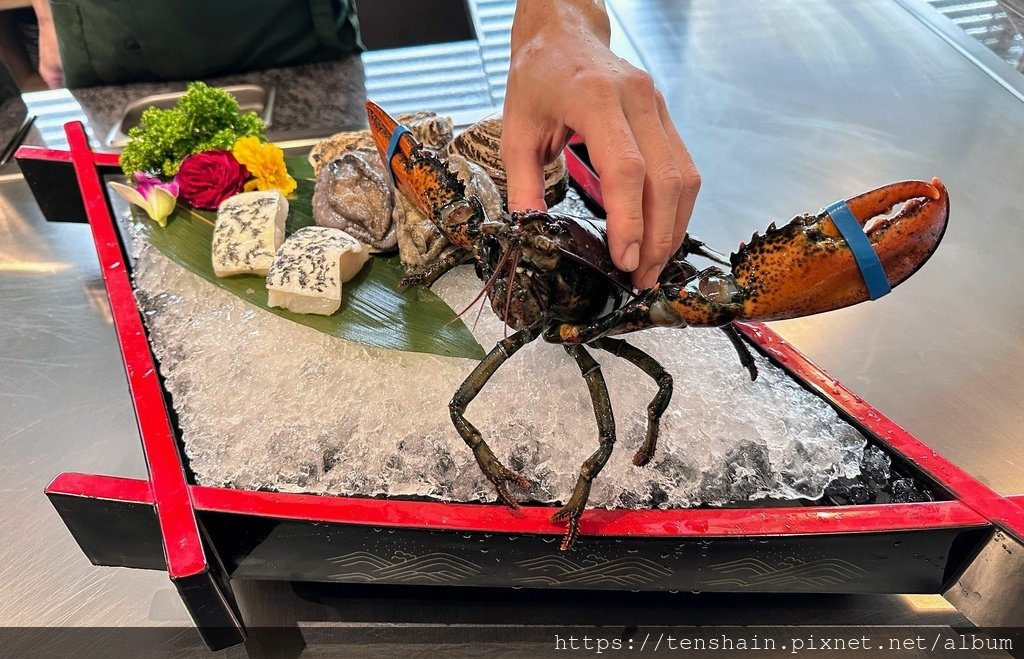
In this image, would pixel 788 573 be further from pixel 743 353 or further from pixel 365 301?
pixel 365 301

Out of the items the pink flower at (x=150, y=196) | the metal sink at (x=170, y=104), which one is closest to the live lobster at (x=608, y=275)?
the pink flower at (x=150, y=196)

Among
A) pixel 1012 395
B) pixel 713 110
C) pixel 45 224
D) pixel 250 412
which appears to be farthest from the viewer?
pixel 713 110

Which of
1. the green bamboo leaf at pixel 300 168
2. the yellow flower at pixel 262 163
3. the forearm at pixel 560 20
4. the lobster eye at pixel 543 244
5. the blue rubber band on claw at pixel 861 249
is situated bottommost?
the green bamboo leaf at pixel 300 168

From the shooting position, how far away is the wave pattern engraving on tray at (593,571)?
57.1 inches

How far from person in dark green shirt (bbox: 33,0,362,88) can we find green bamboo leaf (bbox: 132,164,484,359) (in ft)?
4.67

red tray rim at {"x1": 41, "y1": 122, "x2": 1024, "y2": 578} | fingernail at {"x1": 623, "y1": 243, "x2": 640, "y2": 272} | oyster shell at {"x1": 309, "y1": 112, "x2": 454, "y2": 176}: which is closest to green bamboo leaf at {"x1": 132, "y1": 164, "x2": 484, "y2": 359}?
oyster shell at {"x1": 309, "y1": 112, "x2": 454, "y2": 176}

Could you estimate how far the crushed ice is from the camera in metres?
1.54

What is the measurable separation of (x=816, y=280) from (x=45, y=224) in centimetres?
293

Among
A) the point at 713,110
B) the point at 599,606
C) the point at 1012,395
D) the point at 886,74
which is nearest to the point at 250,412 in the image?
the point at 599,606

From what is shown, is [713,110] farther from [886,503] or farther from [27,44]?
[27,44]

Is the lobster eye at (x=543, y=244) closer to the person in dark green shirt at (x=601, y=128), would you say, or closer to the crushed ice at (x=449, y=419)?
the person in dark green shirt at (x=601, y=128)

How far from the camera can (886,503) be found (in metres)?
1.46

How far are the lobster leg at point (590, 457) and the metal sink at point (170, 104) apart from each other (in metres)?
2.37

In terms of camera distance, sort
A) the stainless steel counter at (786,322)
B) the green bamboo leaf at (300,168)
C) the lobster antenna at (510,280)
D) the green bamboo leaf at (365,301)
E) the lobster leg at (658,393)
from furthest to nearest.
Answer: the green bamboo leaf at (300,168)
the green bamboo leaf at (365,301)
the stainless steel counter at (786,322)
the lobster leg at (658,393)
the lobster antenna at (510,280)
